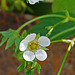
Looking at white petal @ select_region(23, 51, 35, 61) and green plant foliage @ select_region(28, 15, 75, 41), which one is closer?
white petal @ select_region(23, 51, 35, 61)

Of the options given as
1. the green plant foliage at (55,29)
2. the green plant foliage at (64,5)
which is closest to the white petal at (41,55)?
the green plant foliage at (55,29)

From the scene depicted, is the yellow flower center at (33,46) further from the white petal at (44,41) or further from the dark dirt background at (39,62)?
the dark dirt background at (39,62)

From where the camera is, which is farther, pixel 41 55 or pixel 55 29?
pixel 55 29

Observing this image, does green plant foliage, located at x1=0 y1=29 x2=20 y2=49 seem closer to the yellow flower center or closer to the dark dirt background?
the yellow flower center

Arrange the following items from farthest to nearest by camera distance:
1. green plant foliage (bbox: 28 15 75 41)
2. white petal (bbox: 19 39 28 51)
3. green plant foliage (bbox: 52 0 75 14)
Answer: green plant foliage (bbox: 52 0 75 14)
green plant foliage (bbox: 28 15 75 41)
white petal (bbox: 19 39 28 51)

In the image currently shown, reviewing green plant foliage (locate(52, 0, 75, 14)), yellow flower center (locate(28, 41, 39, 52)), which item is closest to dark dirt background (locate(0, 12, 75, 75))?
green plant foliage (locate(52, 0, 75, 14))

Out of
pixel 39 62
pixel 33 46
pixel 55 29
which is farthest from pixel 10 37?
pixel 39 62

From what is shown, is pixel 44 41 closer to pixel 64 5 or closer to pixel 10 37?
pixel 10 37

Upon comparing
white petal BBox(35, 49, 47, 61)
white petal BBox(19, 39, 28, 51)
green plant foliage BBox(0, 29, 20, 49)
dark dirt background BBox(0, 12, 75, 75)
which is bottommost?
dark dirt background BBox(0, 12, 75, 75)
